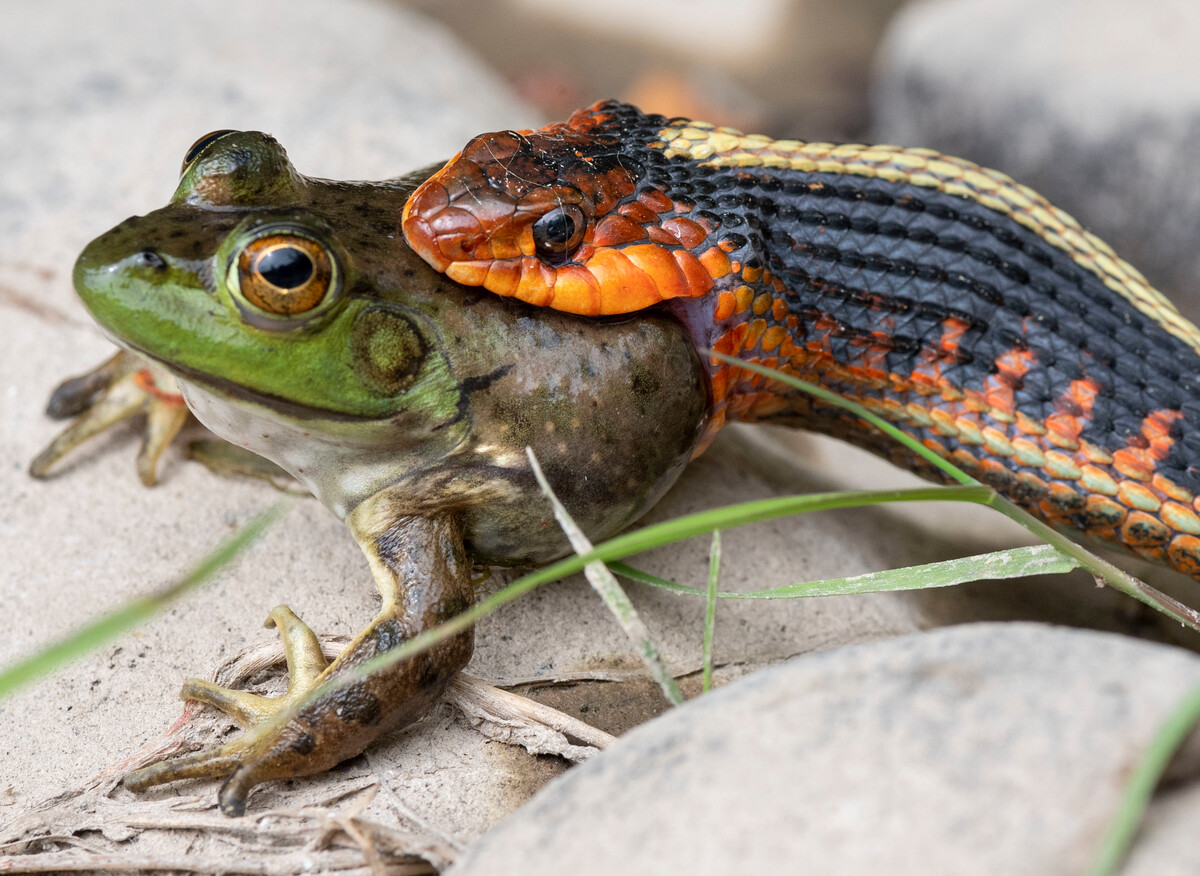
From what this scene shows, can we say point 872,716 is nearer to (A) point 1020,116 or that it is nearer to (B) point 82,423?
(B) point 82,423

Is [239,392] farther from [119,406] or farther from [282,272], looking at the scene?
[119,406]

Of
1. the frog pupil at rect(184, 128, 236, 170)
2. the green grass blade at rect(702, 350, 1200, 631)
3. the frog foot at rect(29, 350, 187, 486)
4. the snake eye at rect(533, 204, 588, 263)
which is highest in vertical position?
the frog pupil at rect(184, 128, 236, 170)

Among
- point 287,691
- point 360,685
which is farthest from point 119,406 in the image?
point 360,685

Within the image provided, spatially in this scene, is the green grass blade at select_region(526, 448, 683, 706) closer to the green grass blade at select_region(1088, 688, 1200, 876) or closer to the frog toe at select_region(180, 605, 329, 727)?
the frog toe at select_region(180, 605, 329, 727)

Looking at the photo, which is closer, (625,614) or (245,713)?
(625,614)

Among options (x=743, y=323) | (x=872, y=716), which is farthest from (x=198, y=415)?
(x=872, y=716)

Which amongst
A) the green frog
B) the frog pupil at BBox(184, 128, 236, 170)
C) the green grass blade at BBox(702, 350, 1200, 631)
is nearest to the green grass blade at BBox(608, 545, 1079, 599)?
the green grass blade at BBox(702, 350, 1200, 631)
